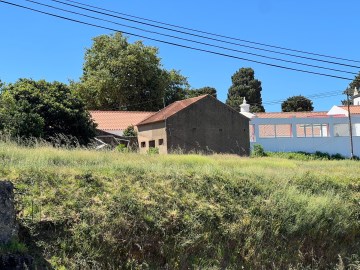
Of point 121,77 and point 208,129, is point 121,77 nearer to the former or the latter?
point 121,77

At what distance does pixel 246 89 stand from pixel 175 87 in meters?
25.4

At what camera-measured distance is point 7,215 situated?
17.4ft

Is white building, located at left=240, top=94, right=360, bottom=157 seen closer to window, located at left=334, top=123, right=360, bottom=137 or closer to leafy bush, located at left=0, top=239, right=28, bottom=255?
window, located at left=334, top=123, right=360, bottom=137

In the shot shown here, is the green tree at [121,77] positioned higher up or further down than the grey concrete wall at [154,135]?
higher up

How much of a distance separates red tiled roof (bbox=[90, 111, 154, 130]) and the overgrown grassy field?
3382cm

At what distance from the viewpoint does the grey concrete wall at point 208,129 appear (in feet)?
116

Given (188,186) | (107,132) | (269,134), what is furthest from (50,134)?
(269,134)

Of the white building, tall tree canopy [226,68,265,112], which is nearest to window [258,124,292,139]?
the white building

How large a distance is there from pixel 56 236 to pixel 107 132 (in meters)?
34.3

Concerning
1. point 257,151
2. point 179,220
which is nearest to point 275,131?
point 257,151

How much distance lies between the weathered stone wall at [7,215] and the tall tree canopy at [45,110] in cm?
1700

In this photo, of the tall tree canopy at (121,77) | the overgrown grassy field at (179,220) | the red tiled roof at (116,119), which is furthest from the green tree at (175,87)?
the overgrown grassy field at (179,220)

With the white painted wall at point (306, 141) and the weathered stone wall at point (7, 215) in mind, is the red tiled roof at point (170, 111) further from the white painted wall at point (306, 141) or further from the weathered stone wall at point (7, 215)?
the weathered stone wall at point (7, 215)

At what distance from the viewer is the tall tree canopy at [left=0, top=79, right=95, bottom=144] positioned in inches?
871
